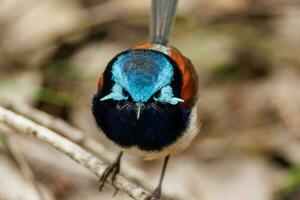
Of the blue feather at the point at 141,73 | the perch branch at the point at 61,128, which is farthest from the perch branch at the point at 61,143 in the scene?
the blue feather at the point at 141,73

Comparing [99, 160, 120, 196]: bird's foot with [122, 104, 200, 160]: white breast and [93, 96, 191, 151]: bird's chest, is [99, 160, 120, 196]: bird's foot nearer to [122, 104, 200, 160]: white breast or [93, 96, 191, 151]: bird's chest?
[122, 104, 200, 160]: white breast


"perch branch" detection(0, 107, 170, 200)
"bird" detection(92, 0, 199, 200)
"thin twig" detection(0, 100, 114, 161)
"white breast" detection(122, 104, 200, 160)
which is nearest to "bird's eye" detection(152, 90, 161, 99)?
"bird" detection(92, 0, 199, 200)

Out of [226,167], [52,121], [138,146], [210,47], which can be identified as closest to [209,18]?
[210,47]

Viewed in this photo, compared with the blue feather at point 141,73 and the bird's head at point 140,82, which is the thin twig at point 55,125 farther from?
the blue feather at point 141,73

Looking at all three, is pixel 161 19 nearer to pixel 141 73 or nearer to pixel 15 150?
pixel 15 150

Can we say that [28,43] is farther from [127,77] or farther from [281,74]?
[127,77]

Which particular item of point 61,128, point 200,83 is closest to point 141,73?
point 61,128

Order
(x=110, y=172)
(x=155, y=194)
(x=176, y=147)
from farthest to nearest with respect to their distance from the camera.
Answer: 1. (x=110, y=172)
2. (x=155, y=194)
3. (x=176, y=147)
